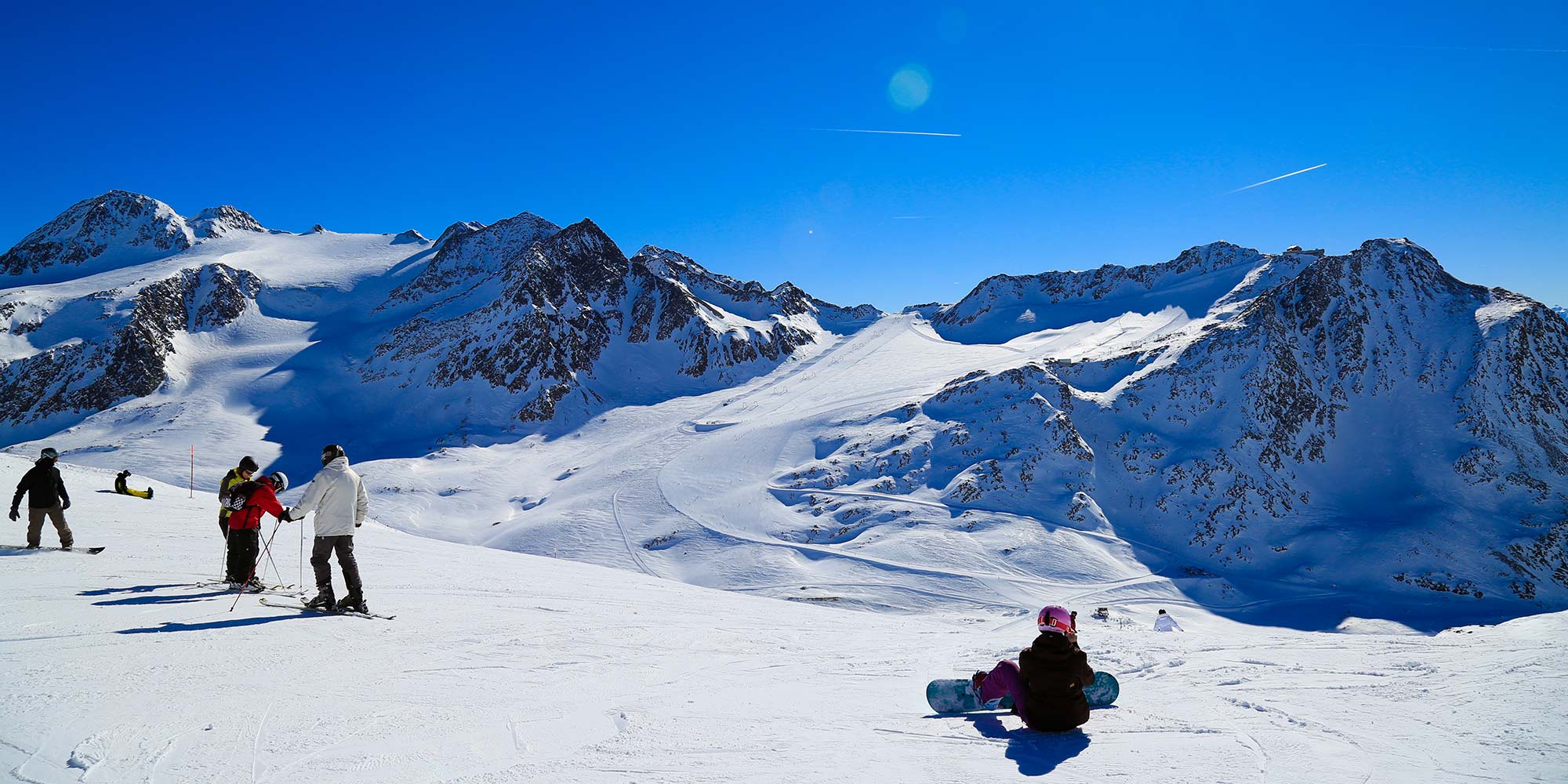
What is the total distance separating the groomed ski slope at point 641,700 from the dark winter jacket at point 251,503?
126 cm

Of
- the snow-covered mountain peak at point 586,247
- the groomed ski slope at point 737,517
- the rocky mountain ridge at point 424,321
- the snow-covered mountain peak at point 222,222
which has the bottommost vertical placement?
the groomed ski slope at point 737,517

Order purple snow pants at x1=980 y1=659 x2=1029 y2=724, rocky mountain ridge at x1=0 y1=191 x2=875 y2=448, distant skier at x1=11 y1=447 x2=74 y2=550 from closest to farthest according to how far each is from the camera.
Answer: purple snow pants at x1=980 y1=659 x2=1029 y2=724 → distant skier at x1=11 y1=447 x2=74 y2=550 → rocky mountain ridge at x1=0 y1=191 x2=875 y2=448

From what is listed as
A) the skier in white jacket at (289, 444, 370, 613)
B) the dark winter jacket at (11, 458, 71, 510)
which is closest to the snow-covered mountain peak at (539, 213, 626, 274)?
the dark winter jacket at (11, 458, 71, 510)

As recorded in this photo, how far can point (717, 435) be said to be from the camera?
295 ft

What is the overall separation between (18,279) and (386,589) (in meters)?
Result: 195

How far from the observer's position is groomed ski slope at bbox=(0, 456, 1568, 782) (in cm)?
518

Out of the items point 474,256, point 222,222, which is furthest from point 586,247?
point 222,222

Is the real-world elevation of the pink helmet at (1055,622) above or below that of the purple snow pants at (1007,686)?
above

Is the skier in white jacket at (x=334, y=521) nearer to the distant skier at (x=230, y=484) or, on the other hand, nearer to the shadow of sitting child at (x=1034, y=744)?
the distant skier at (x=230, y=484)

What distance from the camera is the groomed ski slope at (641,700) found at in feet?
17.0

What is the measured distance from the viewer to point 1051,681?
636 cm

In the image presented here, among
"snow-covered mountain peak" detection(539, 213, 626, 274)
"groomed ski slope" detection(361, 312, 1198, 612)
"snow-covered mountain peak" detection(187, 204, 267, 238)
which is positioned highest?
Result: "snow-covered mountain peak" detection(187, 204, 267, 238)

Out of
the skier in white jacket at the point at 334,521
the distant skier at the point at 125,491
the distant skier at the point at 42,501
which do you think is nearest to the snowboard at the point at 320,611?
the skier in white jacket at the point at 334,521

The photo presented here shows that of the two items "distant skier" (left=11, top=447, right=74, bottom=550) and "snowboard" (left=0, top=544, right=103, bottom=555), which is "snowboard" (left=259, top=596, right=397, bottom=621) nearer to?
"snowboard" (left=0, top=544, right=103, bottom=555)
